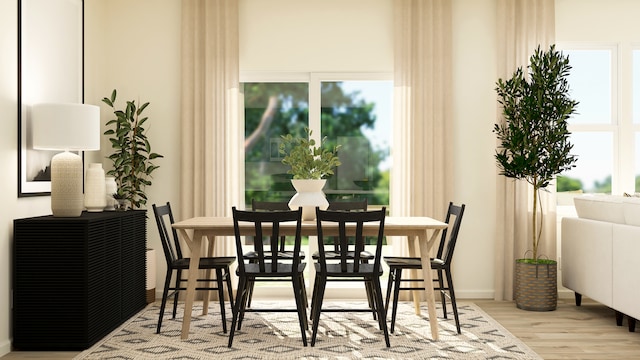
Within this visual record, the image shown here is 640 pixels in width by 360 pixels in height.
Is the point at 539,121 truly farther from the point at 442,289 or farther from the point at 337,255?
the point at 337,255

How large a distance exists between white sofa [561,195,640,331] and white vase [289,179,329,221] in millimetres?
2132

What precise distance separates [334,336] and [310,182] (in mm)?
1127

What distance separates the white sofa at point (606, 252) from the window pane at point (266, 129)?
2614 millimetres

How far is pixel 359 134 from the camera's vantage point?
5898mm

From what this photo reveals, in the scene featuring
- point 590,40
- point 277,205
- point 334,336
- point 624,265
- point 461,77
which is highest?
point 590,40

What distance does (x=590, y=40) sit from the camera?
5.79 metres

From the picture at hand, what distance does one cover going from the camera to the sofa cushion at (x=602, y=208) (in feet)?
14.7

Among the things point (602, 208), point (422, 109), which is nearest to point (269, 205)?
point (422, 109)

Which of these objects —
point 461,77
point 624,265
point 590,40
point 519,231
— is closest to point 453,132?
point 461,77

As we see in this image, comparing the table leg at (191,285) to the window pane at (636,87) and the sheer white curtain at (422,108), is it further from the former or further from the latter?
the window pane at (636,87)

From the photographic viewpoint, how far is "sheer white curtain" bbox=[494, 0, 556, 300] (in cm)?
565

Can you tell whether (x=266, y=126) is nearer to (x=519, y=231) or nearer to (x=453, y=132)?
(x=453, y=132)

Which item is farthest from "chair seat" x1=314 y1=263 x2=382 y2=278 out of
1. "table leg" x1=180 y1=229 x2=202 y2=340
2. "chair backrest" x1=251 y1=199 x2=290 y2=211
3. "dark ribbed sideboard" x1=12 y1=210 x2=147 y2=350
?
"dark ribbed sideboard" x1=12 y1=210 x2=147 y2=350

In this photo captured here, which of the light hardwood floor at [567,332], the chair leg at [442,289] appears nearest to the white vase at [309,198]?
the chair leg at [442,289]
